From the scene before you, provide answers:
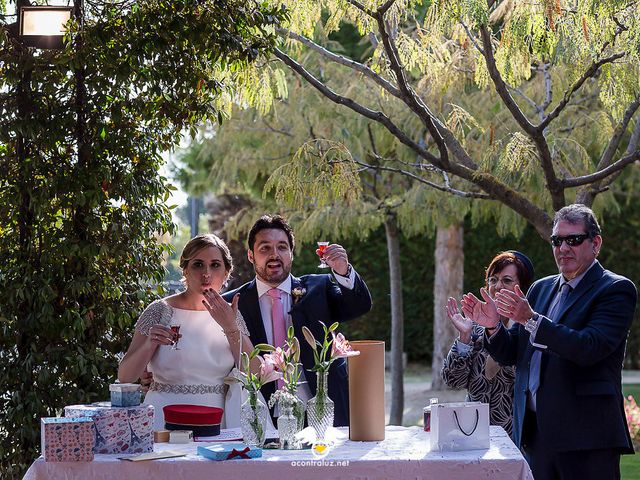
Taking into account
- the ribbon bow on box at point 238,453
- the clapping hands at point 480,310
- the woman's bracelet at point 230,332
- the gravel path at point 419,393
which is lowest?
the gravel path at point 419,393

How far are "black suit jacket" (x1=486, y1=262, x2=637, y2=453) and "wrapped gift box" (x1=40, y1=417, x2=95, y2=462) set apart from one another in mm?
1638

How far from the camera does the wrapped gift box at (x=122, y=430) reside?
3.76m

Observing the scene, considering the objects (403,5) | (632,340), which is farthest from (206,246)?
(632,340)

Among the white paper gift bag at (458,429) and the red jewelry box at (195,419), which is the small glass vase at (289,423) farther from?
the white paper gift bag at (458,429)

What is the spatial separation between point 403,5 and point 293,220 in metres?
4.94

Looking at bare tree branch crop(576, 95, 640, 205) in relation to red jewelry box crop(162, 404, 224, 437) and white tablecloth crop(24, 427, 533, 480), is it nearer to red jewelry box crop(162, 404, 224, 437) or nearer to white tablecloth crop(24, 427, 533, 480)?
white tablecloth crop(24, 427, 533, 480)

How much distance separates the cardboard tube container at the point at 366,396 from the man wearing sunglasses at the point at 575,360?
18.5 inches

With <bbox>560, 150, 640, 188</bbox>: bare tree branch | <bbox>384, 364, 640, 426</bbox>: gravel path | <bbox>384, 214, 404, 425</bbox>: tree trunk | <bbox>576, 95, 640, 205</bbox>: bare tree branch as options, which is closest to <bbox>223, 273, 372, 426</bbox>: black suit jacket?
<bbox>560, 150, 640, 188</bbox>: bare tree branch

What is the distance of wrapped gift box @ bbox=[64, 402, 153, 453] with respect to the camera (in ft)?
12.3

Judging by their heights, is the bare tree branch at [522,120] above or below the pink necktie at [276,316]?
above

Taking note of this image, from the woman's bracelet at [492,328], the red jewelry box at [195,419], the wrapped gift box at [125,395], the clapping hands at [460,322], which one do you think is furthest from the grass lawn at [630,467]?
the wrapped gift box at [125,395]

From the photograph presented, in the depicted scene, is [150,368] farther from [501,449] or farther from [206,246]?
[501,449]

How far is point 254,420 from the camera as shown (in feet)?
12.7

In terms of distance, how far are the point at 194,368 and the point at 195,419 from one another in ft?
1.58
